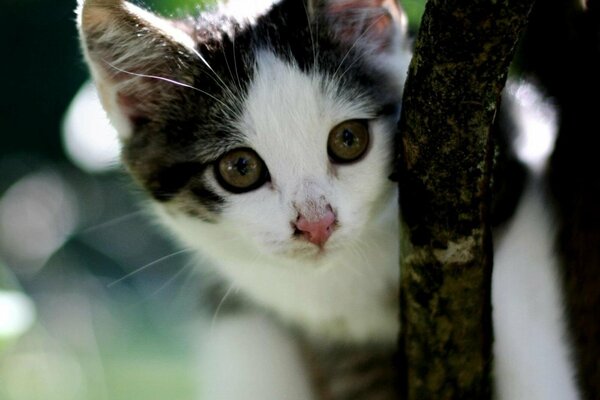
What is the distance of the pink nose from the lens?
56.4 inches

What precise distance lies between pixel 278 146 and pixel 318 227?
0.17 m

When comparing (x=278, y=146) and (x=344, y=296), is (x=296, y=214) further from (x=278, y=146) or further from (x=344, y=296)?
(x=344, y=296)

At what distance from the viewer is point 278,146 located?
149cm

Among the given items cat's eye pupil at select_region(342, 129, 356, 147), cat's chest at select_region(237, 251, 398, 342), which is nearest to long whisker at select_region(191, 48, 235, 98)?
cat's eye pupil at select_region(342, 129, 356, 147)

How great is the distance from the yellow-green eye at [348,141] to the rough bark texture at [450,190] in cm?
20

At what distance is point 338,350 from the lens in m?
1.92

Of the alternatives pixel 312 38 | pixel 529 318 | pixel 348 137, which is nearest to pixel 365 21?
pixel 312 38

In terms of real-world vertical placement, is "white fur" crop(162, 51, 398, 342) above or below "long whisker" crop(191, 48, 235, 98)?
below

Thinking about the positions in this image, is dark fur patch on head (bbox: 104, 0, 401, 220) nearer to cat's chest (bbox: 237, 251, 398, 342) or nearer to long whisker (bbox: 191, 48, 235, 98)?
long whisker (bbox: 191, 48, 235, 98)

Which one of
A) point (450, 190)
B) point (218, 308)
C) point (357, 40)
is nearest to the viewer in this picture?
point (450, 190)

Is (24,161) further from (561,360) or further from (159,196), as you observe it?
(561,360)

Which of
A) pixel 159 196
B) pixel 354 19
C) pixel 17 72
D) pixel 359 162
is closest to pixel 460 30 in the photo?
pixel 359 162

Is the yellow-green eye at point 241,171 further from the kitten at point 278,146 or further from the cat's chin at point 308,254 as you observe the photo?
the cat's chin at point 308,254

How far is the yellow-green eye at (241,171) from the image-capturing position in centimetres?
152
